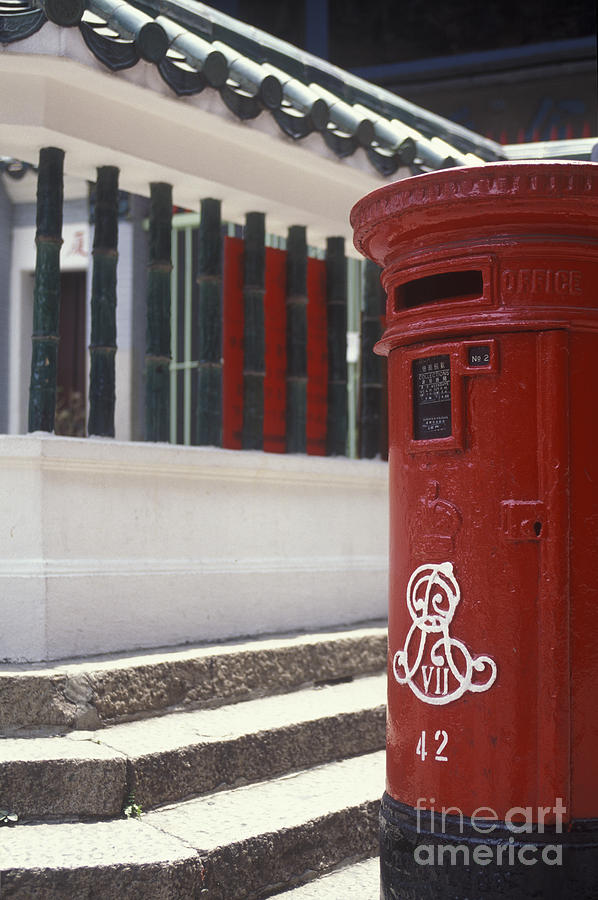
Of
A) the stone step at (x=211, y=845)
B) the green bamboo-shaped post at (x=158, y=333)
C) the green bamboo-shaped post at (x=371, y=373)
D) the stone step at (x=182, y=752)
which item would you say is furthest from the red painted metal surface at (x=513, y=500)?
the green bamboo-shaped post at (x=371, y=373)

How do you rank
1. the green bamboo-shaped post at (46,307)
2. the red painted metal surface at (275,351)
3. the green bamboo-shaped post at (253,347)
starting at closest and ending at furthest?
the green bamboo-shaped post at (46,307) < the green bamboo-shaped post at (253,347) < the red painted metal surface at (275,351)

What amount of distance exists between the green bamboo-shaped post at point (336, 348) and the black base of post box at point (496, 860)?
3073 millimetres

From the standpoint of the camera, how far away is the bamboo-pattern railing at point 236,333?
4.12 meters

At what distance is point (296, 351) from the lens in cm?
521

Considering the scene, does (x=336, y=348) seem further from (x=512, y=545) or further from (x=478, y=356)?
(x=512, y=545)

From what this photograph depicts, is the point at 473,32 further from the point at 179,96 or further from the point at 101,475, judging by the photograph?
the point at 101,475

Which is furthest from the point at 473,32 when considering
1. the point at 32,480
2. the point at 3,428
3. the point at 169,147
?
the point at 32,480

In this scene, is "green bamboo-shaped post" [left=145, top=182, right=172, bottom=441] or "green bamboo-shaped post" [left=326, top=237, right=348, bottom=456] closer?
"green bamboo-shaped post" [left=145, top=182, right=172, bottom=441]

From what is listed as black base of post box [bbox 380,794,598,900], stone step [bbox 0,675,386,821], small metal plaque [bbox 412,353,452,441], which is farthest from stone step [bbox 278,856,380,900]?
small metal plaque [bbox 412,353,452,441]

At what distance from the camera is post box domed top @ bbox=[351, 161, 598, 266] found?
233 cm

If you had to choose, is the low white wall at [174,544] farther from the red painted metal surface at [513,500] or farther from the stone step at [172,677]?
the red painted metal surface at [513,500]

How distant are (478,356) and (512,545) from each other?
1.51ft
